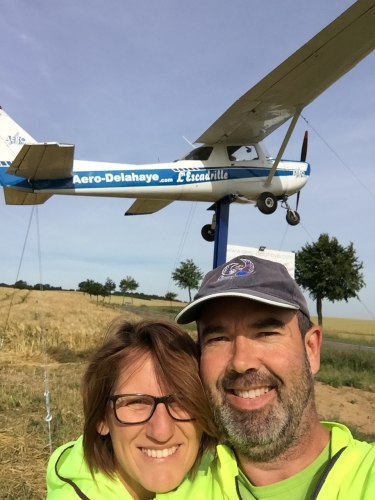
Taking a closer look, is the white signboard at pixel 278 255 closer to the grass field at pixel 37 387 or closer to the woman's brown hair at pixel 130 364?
the grass field at pixel 37 387

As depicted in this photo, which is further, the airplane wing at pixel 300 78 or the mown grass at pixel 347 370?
the mown grass at pixel 347 370

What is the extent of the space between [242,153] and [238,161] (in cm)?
45

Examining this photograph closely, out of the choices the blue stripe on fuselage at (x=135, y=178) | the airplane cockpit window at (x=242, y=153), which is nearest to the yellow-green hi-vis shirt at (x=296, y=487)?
the blue stripe on fuselage at (x=135, y=178)

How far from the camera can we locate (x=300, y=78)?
30.2 ft

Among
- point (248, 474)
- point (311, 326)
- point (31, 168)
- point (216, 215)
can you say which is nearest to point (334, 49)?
point (216, 215)

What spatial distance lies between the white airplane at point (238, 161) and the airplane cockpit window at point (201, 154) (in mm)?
26

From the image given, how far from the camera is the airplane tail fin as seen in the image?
40.3ft

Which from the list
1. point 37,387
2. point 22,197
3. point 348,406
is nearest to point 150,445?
point 37,387

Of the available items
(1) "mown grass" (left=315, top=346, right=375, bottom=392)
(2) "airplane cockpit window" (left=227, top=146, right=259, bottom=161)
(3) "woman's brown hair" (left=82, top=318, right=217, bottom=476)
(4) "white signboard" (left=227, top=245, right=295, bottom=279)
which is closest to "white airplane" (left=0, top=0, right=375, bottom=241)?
(2) "airplane cockpit window" (left=227, top=146, right=259, bottom=161)

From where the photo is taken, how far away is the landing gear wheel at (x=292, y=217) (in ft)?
36.0

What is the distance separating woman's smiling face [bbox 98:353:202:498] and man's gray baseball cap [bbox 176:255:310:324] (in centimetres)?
36

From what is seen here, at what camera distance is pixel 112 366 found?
1.85 metres

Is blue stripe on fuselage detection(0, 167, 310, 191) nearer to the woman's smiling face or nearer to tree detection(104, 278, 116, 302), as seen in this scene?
the woman's smiling face

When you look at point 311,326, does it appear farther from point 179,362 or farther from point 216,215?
point 216,215
